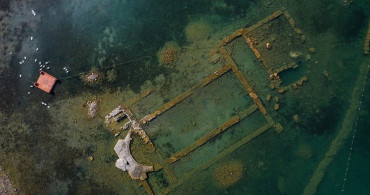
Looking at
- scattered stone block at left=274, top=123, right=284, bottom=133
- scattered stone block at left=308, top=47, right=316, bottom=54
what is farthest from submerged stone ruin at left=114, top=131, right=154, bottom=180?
scattered stone block at left=308, top=47, right=316, bottom=54

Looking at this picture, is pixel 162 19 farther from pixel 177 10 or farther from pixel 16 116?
pixel 16 116

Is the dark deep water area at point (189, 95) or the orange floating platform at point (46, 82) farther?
the orange floating platform at point (46, 82)

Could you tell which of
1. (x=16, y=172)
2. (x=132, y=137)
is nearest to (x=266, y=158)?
(x=132, y=137)

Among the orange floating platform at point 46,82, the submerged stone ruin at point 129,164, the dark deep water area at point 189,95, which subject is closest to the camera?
the dark deep water area at point 189,95

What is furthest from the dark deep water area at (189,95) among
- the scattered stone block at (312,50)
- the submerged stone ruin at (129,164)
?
the submerged stone ruin at (129,164)

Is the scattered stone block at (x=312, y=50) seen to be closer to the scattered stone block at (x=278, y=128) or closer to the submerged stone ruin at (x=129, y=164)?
the scattered stone block at (x=278, y=128)

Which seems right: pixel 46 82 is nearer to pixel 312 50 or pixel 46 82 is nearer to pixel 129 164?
pixel 129 164
